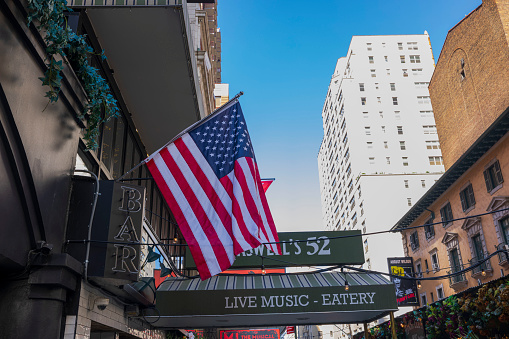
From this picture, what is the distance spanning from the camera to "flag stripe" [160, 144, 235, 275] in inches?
257

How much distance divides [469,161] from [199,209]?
26919 mm

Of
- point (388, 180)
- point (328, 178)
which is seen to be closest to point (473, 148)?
point (388, 180)

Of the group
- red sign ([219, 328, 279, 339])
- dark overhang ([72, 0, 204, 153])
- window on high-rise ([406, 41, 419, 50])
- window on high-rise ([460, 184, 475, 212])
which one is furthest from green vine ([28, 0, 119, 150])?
window on high-rise ([406, 41, 419, 50])

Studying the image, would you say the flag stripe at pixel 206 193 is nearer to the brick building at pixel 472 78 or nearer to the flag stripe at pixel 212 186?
the flag stripe at pixel 212 186

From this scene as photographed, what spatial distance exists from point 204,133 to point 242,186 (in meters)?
1.05

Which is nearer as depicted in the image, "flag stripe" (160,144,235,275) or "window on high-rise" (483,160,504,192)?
"flag stripe" (160,144,235,275)

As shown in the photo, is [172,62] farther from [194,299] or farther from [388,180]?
[388,180]

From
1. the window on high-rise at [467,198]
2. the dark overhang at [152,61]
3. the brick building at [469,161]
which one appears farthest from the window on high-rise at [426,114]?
the dark overhang at [152,61]

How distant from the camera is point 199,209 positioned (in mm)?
6793

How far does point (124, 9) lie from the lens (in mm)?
8922

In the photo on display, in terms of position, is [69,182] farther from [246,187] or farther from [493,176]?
[493,176]

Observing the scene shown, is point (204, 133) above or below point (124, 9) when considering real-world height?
below

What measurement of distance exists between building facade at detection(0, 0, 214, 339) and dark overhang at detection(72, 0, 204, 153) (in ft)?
0.11

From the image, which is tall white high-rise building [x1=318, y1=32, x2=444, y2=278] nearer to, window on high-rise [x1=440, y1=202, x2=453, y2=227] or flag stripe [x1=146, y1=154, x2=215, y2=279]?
window on high-rise [x1=440, y1=202, x2=453, y2=227]
